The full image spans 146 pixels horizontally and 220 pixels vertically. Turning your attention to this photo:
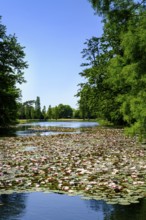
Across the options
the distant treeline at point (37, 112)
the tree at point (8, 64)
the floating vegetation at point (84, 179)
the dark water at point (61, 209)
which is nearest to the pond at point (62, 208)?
the dark water at point (61, 209)

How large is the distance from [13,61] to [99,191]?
136ft

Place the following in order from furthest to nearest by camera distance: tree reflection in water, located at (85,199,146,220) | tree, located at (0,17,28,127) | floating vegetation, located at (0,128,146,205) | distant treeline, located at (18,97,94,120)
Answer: distant treeline, located at (18,97,94,120), tree, located at (0,17,28,127), floating vegetation, located at (0,128,146,205), tree reflection in water, located at (85,199,146,220)

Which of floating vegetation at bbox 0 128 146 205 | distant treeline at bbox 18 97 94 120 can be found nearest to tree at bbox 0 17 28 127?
floating vegetation at bbox 0 128 146 205

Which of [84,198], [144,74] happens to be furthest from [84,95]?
[84,198]

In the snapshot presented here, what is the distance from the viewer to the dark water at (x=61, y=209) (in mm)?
7246

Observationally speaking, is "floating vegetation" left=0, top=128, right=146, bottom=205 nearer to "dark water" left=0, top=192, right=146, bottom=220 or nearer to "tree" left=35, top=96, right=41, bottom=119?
"dark water" left=0, top=192, right=146, bottom=220

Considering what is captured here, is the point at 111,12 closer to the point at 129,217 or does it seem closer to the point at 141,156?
the point at 141,156

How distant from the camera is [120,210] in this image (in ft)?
24.9

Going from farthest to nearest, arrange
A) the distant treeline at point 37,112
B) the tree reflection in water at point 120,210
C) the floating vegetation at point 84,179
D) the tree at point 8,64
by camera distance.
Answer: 1. the distant treeline at point 37,112
2. the tree at point 8,64
3. the floating vegetation at point 84,179
4. the tree reflection in water at point 120,210

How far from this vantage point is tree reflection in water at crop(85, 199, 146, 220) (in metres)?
7.16

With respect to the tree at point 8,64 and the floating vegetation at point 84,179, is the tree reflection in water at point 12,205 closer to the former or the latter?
the floating vegetation at point 84,179

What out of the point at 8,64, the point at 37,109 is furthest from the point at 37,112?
the point at 8,64

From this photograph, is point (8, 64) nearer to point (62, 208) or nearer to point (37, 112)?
point (62, 208)

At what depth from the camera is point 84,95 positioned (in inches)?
1831
